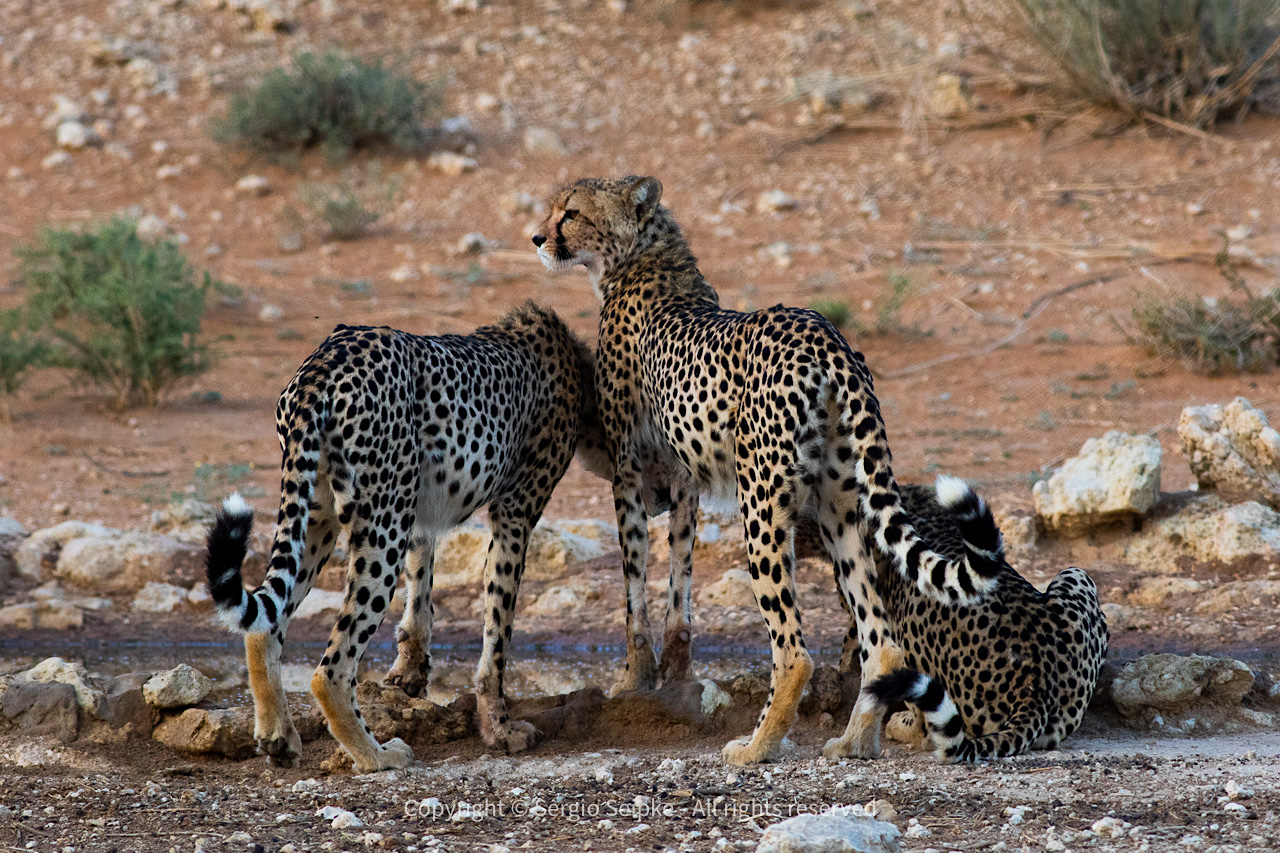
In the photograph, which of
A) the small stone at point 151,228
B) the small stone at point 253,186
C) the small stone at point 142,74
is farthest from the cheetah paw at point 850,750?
the small stone at point 142,74

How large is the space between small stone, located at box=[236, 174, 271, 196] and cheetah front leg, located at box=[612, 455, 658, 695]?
11.1 m

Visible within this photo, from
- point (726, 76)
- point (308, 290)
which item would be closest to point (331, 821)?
point (308, 290)

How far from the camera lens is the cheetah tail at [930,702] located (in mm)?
4496

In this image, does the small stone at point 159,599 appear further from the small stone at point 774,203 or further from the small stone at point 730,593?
the small stone at point 774,203

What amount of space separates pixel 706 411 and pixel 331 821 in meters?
2.15

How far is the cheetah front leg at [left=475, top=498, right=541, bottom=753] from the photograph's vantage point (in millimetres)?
5586

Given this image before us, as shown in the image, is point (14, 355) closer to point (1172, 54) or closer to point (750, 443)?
point (750, 443)

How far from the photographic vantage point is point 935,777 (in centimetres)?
468

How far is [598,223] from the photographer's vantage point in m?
6.66

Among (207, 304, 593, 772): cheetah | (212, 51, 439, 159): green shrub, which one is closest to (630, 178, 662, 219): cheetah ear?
(207, 304, 593, 772): cheetah

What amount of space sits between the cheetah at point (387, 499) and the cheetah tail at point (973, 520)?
2020 millimetres

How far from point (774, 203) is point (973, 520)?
10.7m

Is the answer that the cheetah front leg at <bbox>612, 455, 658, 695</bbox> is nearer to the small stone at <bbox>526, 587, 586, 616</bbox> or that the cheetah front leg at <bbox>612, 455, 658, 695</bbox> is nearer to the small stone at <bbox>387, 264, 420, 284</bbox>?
the small stone at <bbox>526, 587, 586, 616</bbox>

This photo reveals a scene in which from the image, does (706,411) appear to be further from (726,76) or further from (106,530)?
(726,76)
